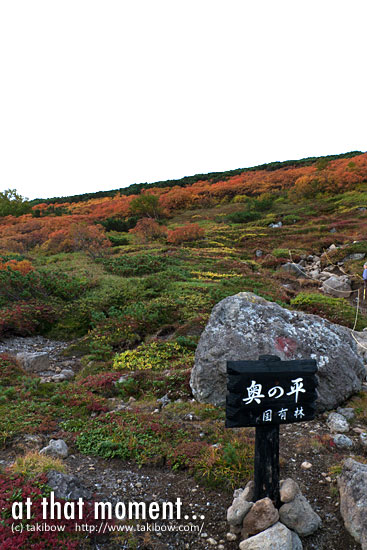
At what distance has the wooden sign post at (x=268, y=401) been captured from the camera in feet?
12.4

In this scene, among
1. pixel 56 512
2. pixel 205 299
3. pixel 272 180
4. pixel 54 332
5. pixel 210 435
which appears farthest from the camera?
pixel 272 180

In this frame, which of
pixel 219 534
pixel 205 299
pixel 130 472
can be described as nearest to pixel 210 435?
pixel 130 472

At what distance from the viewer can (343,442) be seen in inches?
217

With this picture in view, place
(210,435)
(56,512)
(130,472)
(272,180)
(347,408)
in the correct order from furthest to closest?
(272,180) < (347,408) < (210,435) < (130,472) < (56,512)

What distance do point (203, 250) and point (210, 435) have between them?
19724 mm

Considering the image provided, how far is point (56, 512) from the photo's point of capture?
3.96 metres

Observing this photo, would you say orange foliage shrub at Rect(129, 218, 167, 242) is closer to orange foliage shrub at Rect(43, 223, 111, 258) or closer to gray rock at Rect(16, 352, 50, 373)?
orange foliage shrub at Rect(43, 223, 111, 258)

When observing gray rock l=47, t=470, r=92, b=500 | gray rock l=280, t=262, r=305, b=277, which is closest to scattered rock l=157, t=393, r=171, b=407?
gray rock l=47, t=470, r=92, b=500

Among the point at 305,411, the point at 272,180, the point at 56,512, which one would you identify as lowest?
the point at 56,512

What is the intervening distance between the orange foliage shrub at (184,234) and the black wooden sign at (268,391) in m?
24.6

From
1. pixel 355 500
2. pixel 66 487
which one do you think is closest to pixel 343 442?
pixel 355 500

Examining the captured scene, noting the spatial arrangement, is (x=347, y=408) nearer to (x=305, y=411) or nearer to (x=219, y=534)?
(x=305, y=411)

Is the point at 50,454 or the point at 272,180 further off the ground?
the point at 272,180

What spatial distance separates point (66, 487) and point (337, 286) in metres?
15.1
